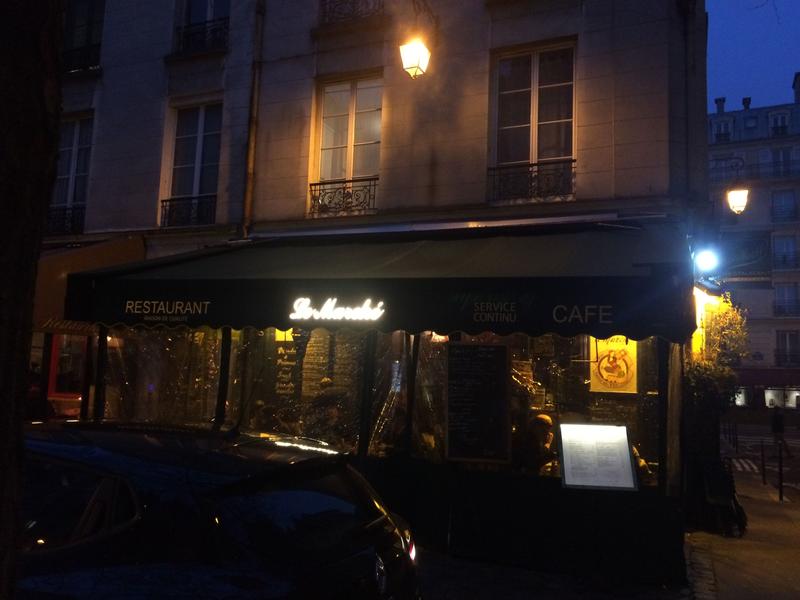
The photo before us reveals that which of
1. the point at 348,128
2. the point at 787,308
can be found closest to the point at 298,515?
the point at 348,128

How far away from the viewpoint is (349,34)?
9.64m

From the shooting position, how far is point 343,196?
31.1 feet

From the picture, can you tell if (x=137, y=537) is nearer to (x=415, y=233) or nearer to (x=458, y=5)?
(x=415, y=233)

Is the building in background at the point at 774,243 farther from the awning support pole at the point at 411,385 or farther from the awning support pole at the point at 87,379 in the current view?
the awning support pole at the point at 87,379

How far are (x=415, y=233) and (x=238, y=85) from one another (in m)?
4.23

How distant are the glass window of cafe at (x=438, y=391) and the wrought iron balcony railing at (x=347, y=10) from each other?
4681 millimetres

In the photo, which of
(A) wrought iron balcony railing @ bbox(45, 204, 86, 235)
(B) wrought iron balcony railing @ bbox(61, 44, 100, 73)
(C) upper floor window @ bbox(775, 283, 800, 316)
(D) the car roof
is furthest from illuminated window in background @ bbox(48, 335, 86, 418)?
(C) upper floor window @ bbox(775, 283, 800, 316)

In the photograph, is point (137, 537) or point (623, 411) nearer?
point (137, 537)

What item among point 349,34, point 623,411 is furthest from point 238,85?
point 623,411

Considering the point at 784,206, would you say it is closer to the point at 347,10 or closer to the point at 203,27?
the point at 347,10

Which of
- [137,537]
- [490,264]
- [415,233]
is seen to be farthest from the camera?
[415,233]

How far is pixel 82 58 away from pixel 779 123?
47.9m

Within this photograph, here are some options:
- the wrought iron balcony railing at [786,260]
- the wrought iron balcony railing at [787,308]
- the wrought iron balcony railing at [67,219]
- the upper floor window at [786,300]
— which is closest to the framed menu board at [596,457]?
the wrought iron balcony railing at [67,219]

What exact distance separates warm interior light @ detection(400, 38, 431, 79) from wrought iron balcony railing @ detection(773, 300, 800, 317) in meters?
39.3
